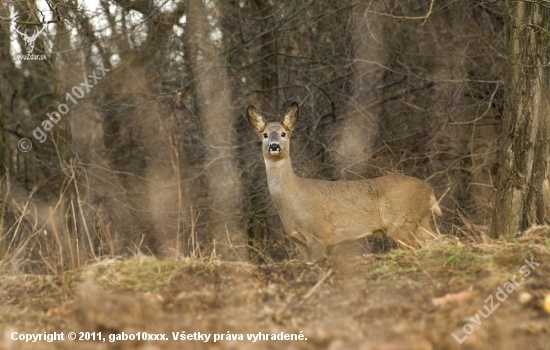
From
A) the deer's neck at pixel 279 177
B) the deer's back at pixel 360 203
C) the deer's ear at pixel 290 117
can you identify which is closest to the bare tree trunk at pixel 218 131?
the deer's ear at pixel 290 117

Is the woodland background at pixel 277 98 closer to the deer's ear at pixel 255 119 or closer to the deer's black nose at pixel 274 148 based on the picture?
Result: the deer's ear at pixel 255 119

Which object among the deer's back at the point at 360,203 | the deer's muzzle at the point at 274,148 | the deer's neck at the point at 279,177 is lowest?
the deer's back at the point at 360,203

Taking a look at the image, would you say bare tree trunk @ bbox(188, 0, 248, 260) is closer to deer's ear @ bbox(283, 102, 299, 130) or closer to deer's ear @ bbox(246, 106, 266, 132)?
deer's ear @ bbox(246, 106, 266, 132)

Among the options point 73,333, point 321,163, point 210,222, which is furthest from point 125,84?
point 73,333

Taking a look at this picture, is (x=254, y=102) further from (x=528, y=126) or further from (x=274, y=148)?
(x=528, y=126)

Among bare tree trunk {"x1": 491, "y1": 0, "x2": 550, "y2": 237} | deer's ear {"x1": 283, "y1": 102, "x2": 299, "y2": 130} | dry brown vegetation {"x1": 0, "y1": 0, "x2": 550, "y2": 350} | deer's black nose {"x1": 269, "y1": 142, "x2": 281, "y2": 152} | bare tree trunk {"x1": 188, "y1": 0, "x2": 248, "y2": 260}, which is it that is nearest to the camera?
bare tree trunk {"x1": 491, "y1": 0, "x2": 550, "y2": 237}

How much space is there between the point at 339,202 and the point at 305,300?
3.78 meters

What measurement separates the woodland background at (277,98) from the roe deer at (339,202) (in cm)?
173

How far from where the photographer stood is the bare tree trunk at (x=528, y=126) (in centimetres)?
682

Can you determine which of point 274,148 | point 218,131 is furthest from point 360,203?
point 218,131

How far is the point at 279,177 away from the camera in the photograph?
8.45 m

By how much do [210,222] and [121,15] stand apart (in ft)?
11.5

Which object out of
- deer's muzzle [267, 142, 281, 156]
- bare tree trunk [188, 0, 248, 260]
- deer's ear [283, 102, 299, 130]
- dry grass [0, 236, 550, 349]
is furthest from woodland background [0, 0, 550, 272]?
dry grass [0, 236, 550, 349]

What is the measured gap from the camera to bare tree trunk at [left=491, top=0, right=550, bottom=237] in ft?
22.4
